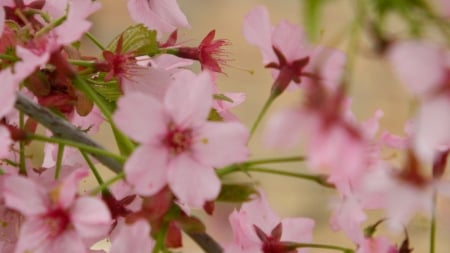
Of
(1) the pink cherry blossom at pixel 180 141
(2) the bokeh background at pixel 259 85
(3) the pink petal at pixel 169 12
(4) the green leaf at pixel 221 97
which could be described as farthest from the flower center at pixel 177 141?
(2) the bokeh background at pixel 259 85

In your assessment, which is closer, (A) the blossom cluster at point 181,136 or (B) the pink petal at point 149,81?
(A) the blossom cluster at point 181,136

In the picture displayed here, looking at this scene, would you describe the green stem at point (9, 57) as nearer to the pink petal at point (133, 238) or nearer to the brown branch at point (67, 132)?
the brown branch at point (67, 132)

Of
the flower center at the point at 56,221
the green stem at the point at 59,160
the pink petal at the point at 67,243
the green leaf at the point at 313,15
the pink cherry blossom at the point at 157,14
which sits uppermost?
the pink cherry blossom at the point at 157,14

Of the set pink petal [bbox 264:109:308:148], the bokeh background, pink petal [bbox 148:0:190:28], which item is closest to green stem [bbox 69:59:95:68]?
pink petal [bbox 148:0:190:28]

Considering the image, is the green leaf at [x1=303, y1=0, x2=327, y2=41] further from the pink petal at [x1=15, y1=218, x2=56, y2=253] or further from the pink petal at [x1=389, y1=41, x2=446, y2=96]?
the pink petal at [x1=15, y1=218, x2=56, y2=253]

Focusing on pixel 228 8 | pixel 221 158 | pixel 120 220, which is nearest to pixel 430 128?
pixel 221 158

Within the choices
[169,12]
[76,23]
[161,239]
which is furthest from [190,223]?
[169,12]
